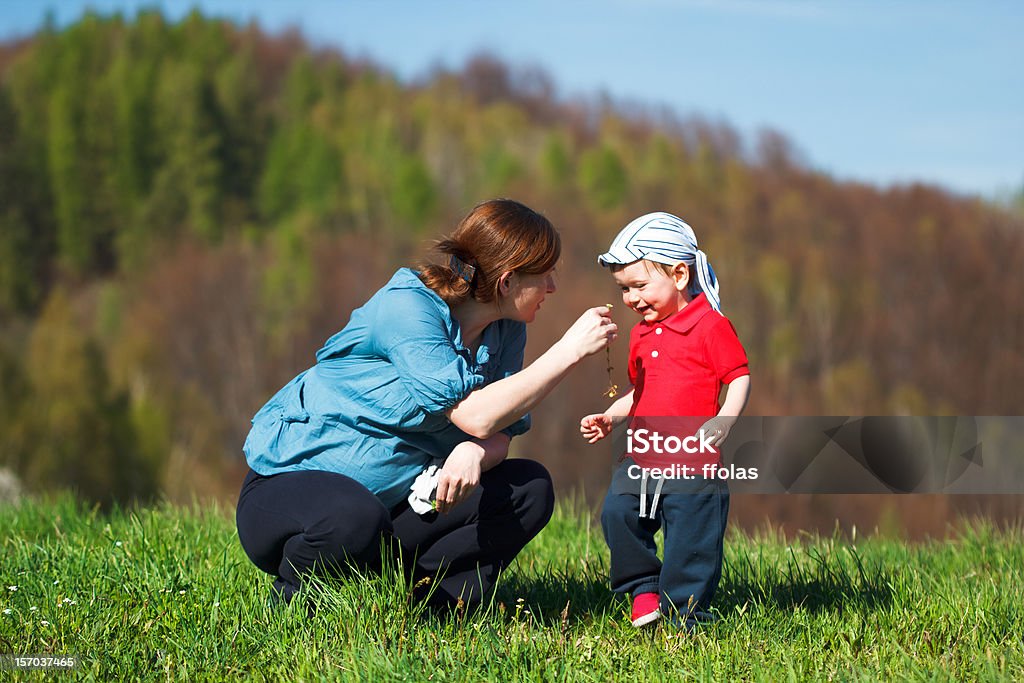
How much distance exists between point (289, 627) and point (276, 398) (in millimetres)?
827

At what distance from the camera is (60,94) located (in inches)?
3777

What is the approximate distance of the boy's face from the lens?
319 centimetres

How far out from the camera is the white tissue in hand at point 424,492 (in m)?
3.11

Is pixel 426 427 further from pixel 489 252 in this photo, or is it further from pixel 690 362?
pixel 690 362

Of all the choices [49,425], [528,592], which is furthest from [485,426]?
[49,425]

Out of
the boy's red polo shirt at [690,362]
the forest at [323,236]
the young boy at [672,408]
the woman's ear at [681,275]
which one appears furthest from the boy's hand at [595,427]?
the forest at [323,236]

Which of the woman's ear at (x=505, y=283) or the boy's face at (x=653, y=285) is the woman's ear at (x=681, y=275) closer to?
the boy's face at (x=653, y=285)

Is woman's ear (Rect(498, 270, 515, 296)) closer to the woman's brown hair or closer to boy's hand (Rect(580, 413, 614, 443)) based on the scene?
the woman's brown hair

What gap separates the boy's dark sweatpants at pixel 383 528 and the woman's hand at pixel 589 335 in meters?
0.57

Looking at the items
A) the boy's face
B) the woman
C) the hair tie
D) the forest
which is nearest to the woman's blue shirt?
the woman

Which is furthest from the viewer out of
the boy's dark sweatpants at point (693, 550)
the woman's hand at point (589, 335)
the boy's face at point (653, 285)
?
the boy's face at point (653, 285)

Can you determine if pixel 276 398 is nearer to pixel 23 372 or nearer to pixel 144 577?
pixel 144 577

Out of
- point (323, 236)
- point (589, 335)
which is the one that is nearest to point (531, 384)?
point (589, 335)

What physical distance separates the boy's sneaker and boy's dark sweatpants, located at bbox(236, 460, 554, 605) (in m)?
0.39
